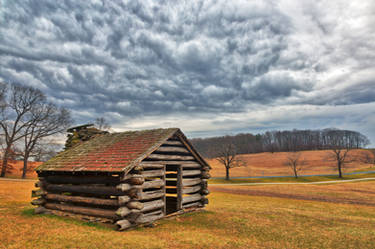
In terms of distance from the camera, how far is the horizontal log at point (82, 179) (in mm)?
10509

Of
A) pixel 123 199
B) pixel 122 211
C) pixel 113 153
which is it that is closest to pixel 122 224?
pixel 122 211

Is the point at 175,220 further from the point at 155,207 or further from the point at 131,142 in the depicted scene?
the point at 131,142

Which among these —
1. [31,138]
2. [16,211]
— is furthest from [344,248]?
[31,138]

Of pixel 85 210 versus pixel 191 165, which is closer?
pixel 85 210

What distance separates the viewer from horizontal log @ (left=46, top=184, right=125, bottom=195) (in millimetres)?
10297

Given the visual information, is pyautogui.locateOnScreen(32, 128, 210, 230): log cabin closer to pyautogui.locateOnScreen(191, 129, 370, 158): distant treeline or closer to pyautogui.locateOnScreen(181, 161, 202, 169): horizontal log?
pyautogui.locateOnScreen(181, 161, 202, 169): horizontal log

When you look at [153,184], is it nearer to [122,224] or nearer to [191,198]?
[122,224]

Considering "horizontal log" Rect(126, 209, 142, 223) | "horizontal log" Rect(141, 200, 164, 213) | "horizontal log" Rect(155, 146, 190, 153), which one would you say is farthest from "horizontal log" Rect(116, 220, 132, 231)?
"horizontal log" Rect(155, 146, 190, 153)

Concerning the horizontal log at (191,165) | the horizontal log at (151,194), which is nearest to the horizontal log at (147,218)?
the horizontal log at (151,194)

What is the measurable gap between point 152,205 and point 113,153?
3.27 m

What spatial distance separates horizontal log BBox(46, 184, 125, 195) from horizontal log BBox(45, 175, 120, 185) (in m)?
0.22

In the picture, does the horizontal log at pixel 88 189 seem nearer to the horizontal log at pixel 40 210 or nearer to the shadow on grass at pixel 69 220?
the horizontal log at pixel 40 210

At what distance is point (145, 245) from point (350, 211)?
1588 centimetres

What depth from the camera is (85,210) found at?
11.2 metres
